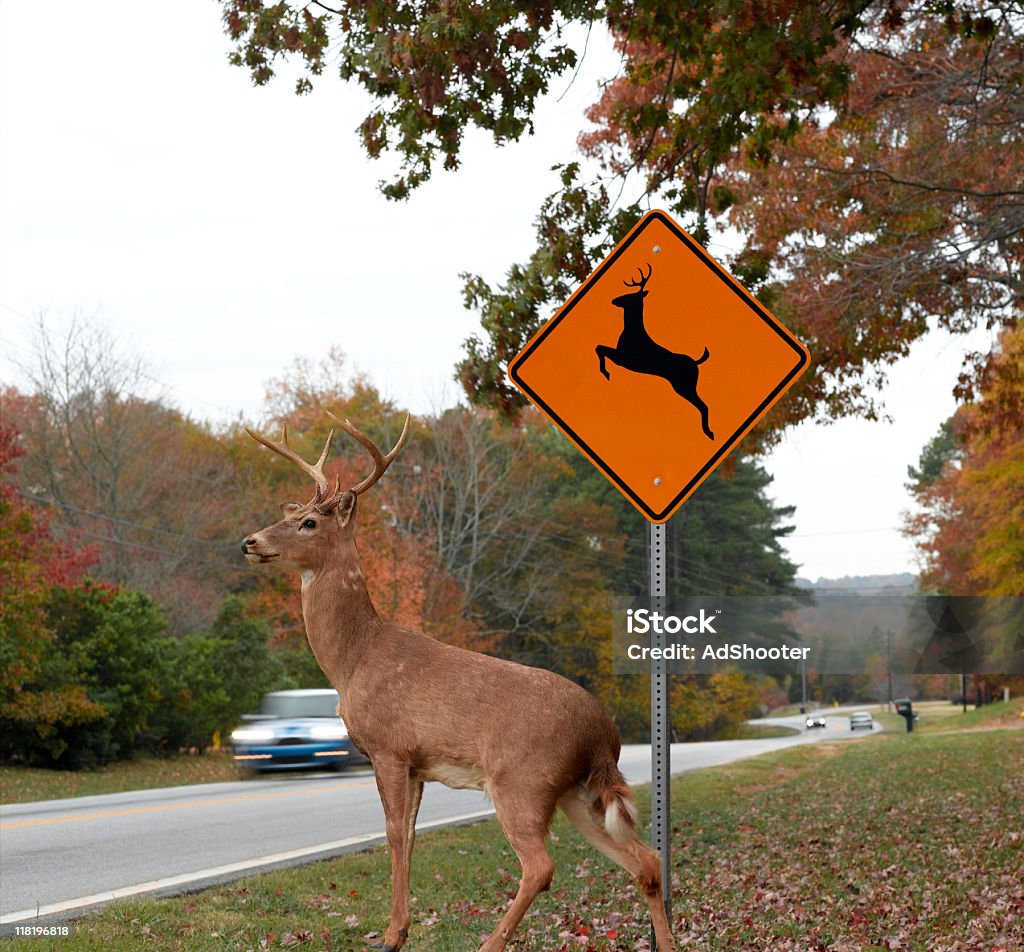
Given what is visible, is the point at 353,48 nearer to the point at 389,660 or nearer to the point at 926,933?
the point at 389,660

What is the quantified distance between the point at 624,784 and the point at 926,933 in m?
2.96

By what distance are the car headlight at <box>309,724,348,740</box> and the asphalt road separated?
1.99m

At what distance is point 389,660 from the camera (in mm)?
5777

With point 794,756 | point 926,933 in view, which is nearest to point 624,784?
point 926,933

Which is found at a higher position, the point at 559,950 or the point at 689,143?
the point at 689,143

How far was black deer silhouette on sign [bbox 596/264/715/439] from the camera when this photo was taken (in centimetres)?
588

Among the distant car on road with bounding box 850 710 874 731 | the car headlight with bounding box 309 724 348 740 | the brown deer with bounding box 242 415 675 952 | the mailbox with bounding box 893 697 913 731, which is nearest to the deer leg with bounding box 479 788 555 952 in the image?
the brown deer with bounding box 242 415 675 952

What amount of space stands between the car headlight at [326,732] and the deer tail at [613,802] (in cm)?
2032

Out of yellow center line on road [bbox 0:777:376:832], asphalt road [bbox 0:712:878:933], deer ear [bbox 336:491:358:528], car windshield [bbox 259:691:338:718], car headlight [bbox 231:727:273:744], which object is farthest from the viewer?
car windshield [bbox 259:691:338:718]

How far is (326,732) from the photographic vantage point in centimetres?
2536

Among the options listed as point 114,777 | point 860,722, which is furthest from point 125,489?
point 860,722

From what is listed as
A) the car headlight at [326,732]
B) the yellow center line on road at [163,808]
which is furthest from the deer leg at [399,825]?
the car headlight at [326,732]

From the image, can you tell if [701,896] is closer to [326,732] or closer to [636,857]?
[636,857]

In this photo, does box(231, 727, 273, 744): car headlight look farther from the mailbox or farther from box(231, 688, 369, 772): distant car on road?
the mailbox
